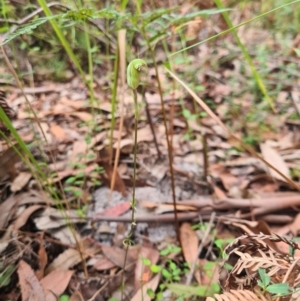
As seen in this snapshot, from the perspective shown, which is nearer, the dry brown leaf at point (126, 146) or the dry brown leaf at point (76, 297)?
the dry brown leaf at point (76, 297)

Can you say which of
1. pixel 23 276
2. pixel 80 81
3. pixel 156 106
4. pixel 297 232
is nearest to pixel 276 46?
pixel 156 106

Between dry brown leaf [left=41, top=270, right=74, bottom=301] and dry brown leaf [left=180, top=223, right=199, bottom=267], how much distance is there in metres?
0.31

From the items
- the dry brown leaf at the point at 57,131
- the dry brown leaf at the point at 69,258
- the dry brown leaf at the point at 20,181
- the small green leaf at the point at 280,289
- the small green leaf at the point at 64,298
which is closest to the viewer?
the small green leaf at the point at 280,289

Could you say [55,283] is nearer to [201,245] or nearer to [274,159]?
[201,245]

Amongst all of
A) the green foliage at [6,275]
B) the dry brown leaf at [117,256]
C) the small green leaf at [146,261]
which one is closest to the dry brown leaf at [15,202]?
the green foliage at [6,275]

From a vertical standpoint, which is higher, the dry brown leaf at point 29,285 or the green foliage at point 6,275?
the green foliage at point 6,275

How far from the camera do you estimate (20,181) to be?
1.03 m

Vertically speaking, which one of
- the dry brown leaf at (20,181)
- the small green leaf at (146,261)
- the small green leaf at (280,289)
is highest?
the small green leaf at (280,289)

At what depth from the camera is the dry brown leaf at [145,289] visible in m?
0.79

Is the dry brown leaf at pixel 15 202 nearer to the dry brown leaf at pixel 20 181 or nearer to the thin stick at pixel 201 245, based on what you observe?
the dry brown leaf at pixel 20 181

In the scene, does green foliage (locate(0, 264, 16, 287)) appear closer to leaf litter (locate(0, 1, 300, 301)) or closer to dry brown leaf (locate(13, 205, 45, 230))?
leaf litter (locate(0, 1, 300, 301))

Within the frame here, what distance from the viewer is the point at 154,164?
1229 mm

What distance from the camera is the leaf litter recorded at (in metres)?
0.79

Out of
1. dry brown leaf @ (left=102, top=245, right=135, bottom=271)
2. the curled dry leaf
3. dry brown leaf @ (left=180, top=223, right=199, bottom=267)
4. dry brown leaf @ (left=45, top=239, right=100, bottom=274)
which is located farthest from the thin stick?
the curled dry leaf
